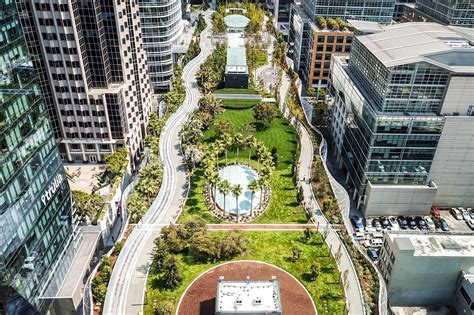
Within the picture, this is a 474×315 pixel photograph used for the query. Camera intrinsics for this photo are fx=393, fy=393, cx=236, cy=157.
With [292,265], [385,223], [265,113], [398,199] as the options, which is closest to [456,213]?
[398,199]

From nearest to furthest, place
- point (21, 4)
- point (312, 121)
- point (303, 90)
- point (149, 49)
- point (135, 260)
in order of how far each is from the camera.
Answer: point (135, 260) < point (21, 4) < point (312, 121) < point (149, 49) < point (303, 90)

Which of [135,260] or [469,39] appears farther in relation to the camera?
[469,39]

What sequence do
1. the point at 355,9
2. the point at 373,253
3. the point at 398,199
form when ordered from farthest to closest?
the point at 355,9
the point at 398,199
the point at 373,253

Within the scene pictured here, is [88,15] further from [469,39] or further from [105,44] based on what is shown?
[469,39]

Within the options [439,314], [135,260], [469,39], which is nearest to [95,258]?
[135,260]

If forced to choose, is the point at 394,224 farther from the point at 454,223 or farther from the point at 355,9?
the point at 355,9

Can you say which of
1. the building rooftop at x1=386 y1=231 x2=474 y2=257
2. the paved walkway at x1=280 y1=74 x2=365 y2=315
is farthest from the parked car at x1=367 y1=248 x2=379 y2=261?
the paved walkway at x1=280 y1=74 x2=365 y2=315

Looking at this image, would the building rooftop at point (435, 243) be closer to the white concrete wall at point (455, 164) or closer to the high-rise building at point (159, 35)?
the white concrete wall at point (455, 164)
